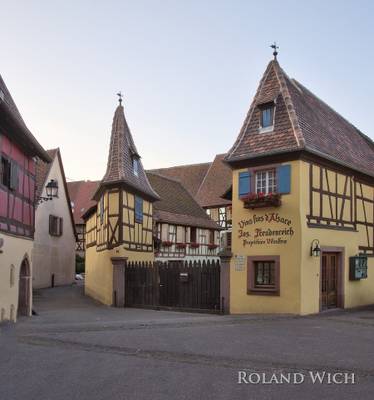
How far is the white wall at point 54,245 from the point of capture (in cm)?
3484

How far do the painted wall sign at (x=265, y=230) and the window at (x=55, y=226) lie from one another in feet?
63.0

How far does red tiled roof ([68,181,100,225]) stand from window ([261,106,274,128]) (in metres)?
35.4

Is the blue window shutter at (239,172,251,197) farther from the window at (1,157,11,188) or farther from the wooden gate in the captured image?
the window at (1,157,11,188)

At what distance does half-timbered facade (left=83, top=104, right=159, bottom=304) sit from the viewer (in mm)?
26906

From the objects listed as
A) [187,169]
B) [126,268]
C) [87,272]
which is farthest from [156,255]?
[187,169]

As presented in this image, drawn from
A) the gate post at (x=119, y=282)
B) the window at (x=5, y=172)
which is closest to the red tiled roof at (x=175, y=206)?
the gate post at (x=119, y=282)

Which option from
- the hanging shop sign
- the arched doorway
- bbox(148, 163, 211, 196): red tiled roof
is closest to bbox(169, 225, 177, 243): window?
bbox(148, 163, 211, 196): red tiled roof

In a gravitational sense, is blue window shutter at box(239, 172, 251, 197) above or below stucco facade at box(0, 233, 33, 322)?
above

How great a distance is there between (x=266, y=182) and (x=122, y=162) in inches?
393

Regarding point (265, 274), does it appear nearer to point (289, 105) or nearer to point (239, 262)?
point (239, 262)

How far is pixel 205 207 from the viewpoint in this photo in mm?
46844

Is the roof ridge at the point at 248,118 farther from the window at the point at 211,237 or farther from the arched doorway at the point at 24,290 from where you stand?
the window at the point at 211,237

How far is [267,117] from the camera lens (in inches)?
830

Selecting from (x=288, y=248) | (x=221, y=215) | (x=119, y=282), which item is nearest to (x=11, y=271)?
(x=119, y=282)
